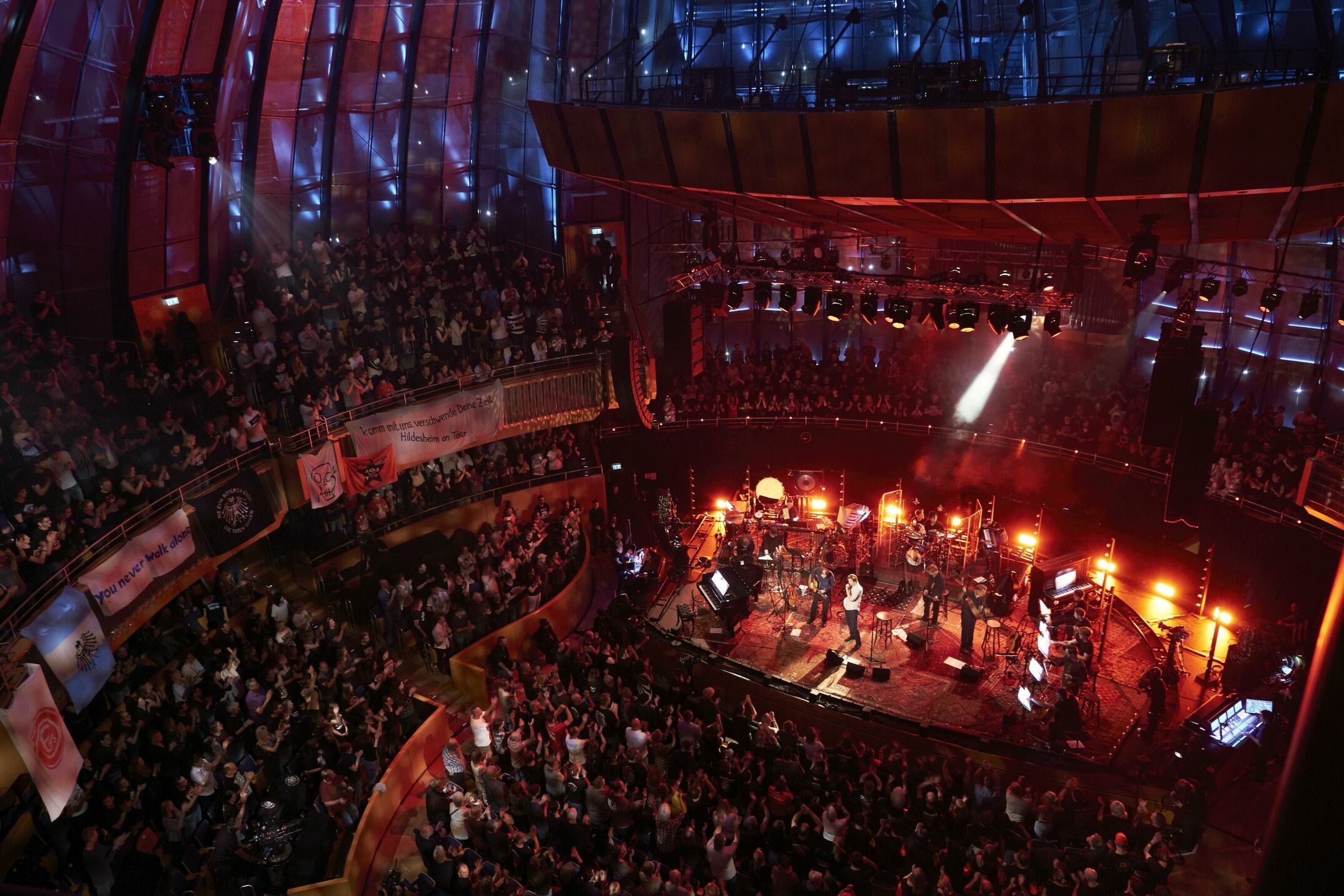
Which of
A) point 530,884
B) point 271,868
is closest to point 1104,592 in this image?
point 530,884

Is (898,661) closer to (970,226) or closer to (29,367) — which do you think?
(970,226)

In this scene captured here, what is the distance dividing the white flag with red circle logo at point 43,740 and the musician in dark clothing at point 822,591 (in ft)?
45.8

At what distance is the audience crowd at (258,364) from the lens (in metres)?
14.8

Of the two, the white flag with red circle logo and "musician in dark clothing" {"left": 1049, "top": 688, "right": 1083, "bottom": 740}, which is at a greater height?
the white flag with red circle logo

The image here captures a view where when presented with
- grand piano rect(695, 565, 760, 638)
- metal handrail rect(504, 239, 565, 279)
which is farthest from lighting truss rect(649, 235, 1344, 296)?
grand piano rect(695, 565, 760, 638)

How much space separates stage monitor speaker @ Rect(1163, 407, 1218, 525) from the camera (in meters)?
16.7

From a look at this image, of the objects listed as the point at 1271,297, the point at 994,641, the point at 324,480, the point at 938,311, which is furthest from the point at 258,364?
the point at 1271,297

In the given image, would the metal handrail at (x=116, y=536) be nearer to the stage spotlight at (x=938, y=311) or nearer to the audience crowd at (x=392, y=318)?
the audience crowd at (x=392, y=318)

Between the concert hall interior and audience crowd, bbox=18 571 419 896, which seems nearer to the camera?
audience crowd, bbox=18 571 419 896

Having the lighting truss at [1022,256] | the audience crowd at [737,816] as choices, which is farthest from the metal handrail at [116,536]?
the lighting truss at [1022,256]

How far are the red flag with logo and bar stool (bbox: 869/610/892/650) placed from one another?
36.3 feet

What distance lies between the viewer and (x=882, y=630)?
69.5 feet

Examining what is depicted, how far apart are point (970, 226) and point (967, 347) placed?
10.9 meters

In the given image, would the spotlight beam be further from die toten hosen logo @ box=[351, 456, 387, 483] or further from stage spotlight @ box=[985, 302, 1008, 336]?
die toten hosen logo @ box=[351, 456, 387, 483]
